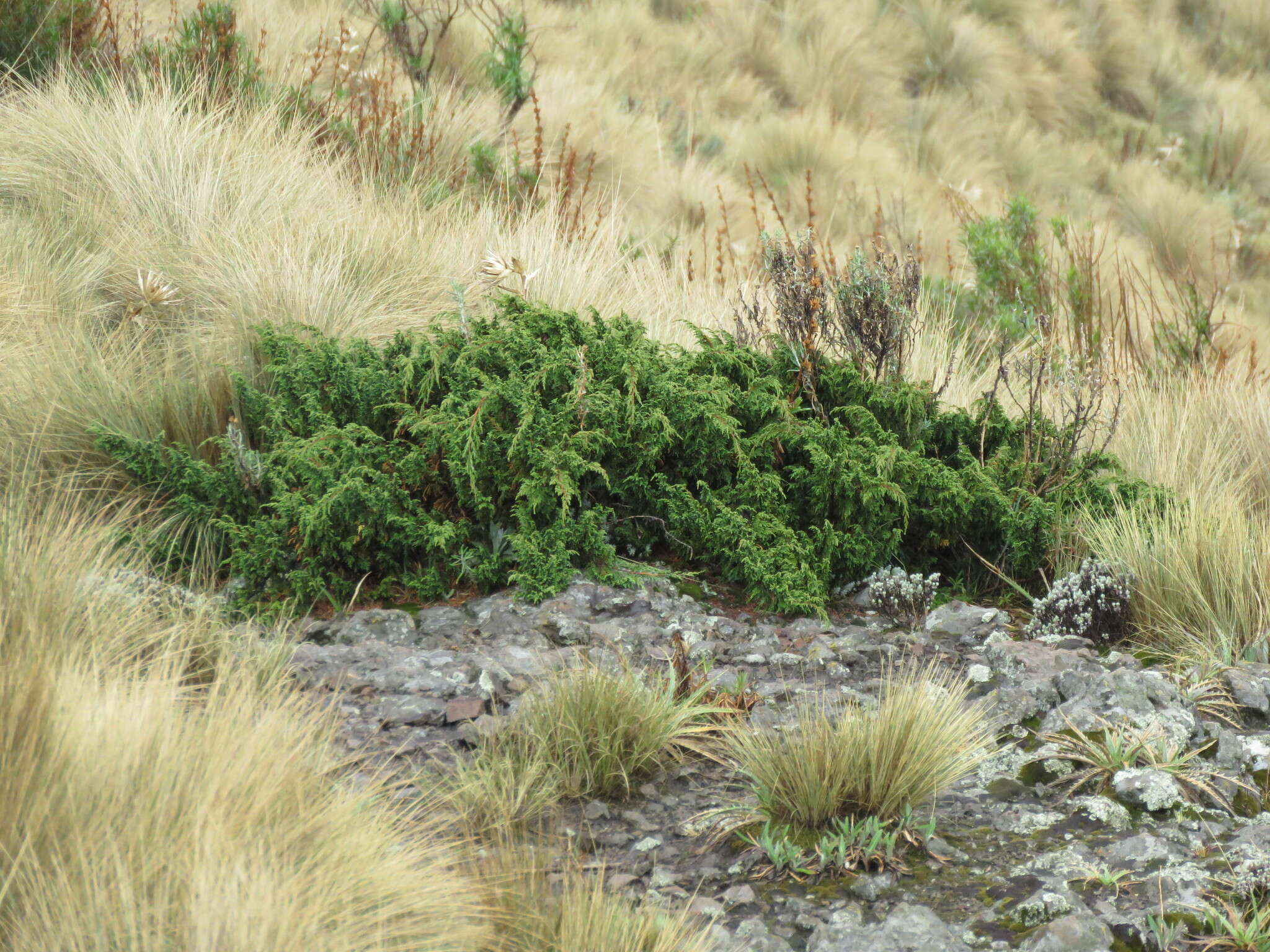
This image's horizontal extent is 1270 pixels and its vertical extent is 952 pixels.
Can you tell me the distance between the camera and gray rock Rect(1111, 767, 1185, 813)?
2.37 metres

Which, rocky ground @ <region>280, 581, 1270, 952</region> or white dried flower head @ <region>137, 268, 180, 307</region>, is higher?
rocky ground @ <region>280, 581, 1270, 952</region>

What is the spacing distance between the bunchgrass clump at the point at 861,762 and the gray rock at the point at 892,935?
251mm

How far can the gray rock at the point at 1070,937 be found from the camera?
194 centimetres

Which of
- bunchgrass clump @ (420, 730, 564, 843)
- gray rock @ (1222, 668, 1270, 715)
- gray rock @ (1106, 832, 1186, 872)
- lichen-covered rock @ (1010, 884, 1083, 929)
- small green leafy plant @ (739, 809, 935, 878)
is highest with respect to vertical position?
gray rock @ (1222, 668, 1270, 715)

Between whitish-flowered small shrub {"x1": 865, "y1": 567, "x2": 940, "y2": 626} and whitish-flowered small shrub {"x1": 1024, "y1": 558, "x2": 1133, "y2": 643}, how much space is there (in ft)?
1.00

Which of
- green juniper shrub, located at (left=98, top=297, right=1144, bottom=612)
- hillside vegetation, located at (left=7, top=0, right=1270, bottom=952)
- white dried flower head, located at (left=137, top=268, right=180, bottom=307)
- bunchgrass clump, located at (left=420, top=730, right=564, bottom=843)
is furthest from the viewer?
white dried flower head, located at (left=137, top=268, right=180, bottom=307)

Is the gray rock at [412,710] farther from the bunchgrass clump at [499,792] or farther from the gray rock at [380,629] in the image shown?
the gray rock at [380,629]

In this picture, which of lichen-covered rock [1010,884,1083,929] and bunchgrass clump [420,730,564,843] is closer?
lichen-covered rock [1010,884,1083,929]

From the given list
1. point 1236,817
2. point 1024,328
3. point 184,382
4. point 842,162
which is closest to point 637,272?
point 1024,328

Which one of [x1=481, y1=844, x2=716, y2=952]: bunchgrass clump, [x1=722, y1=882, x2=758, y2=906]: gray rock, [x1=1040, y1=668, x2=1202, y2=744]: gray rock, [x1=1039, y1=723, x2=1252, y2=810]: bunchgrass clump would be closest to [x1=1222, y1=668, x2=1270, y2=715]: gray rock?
[x1=1040, y1=668, x2=1202, y2=744]: gray rock

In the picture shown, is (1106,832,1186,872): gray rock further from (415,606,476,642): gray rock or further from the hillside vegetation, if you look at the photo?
(415,606,476,642): gray rock

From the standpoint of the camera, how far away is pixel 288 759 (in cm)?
186

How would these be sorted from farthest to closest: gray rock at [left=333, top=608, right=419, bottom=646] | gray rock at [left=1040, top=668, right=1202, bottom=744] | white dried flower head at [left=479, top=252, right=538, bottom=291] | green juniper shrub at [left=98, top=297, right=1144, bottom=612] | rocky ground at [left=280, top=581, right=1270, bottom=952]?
white dried flower head at [left=479, top=252, right=538, bottom=291]
green juniper shrub at [left=98, top=297, right=1144, bottom=612]
gray rock at [left=333, top=608, right=419, bottom=646]
gray rock at [left=1040, top=668, right=1202, bottom=744]
rocky ground at [left=280, top=581, right=1270, bottom=952]

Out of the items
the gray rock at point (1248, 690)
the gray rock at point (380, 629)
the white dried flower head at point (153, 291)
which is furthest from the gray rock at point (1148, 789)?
the white dried flower head at point (153, 291)
